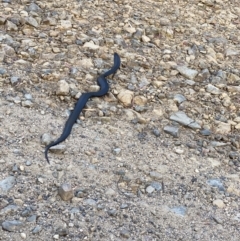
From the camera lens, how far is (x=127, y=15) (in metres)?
5.80

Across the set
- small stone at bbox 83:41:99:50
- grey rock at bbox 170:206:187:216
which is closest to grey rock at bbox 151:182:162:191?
grey rock at bbox 170:206:187:216

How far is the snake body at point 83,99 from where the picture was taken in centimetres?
379

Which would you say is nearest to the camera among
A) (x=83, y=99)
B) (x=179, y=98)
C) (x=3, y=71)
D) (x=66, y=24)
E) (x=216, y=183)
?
(x=216, y=183)

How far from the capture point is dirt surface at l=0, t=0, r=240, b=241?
3.23 metres

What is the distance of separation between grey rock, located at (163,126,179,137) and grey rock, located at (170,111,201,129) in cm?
12

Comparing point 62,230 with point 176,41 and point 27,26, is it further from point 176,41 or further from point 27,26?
point 176,41

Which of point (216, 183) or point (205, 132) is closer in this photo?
point (216, 183)

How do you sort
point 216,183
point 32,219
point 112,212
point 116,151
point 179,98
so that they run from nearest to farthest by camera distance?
point 32,219
point 112,212
point 216,183
point 116,151
point 179,98

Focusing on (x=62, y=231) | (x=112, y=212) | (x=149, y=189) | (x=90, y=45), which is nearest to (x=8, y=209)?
(x=62, y=231)

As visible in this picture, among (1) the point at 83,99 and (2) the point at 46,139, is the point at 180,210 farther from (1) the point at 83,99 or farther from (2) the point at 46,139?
(1) the point at 83,99

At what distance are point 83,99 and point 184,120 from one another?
93 centimetres

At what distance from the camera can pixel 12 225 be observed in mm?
2979

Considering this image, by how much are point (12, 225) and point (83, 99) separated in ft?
5.05

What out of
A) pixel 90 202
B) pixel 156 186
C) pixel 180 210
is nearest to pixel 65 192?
pixel 90 202
